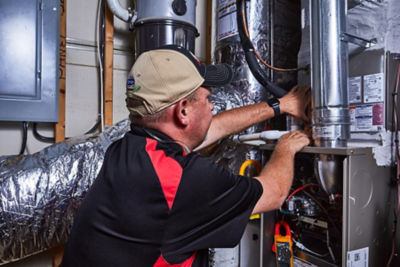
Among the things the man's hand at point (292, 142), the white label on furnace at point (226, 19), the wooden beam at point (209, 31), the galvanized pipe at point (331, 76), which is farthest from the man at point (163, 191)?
the wooden beam at point (209, 31)

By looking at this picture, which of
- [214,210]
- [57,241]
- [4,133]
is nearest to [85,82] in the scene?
[4,133]

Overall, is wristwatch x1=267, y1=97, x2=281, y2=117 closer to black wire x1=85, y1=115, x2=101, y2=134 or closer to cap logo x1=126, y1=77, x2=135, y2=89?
cap logo x1=126, y1=77, x2=135, y2=89

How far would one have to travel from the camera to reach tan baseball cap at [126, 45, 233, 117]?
0.83m

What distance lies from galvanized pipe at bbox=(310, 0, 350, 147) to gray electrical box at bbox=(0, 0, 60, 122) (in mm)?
1150

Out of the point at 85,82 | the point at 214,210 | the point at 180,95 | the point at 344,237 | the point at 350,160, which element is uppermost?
the point at 85,82

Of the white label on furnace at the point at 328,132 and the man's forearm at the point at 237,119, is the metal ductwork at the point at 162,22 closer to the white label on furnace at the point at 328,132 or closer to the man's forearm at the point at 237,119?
the man's forearm at the point at 237,119

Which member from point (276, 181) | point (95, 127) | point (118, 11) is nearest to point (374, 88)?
point (276, 181)

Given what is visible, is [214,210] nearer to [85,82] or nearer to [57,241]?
[57,241]

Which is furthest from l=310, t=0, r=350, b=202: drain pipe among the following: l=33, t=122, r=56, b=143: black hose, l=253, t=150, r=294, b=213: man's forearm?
l=33, t=122, r=56, b=143: black hose

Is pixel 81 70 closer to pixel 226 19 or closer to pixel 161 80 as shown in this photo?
pixel 226 19

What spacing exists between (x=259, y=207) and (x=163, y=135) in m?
0.34

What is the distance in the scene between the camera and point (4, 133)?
4.87ft

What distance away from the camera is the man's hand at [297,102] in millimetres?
1191

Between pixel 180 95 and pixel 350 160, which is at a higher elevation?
pixel 180 95
